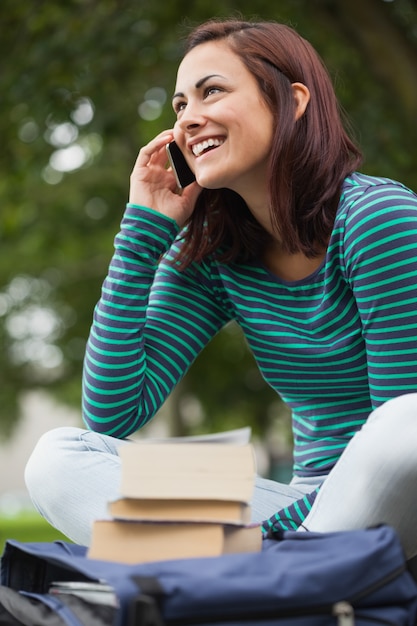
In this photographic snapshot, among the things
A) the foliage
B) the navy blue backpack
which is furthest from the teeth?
the foliage

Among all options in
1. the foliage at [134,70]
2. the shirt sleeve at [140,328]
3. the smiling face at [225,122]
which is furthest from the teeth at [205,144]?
the foliage at [134,70]

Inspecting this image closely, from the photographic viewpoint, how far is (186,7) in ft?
26.9

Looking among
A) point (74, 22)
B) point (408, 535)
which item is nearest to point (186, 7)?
point (74, 22)

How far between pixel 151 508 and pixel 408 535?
0.61 meters

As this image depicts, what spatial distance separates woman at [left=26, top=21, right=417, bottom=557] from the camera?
2439 mm

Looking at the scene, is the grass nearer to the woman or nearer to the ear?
the woman

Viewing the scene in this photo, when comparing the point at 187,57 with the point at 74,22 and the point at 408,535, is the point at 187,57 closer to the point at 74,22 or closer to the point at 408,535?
the point at 408,535

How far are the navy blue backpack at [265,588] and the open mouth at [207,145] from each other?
1420mm

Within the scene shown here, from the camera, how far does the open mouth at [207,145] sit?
288 cm

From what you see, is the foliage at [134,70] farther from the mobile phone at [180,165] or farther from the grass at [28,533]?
the grass at [28,533]

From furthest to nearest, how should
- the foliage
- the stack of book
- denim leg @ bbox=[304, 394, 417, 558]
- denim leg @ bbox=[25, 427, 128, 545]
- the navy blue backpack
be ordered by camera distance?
the foliage, denim leg @ bbox=[25, 427, 128, 545], denim leg @ bbox=[304, 394, 417, 558], the stack of book, the navy blue backpack

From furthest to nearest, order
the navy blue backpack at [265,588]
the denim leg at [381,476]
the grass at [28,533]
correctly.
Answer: the grass at [28,533], the denim leg at [381,476], the navy blue backpack at [265,588]

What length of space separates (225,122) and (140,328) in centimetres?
65

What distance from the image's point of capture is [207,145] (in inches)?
114
